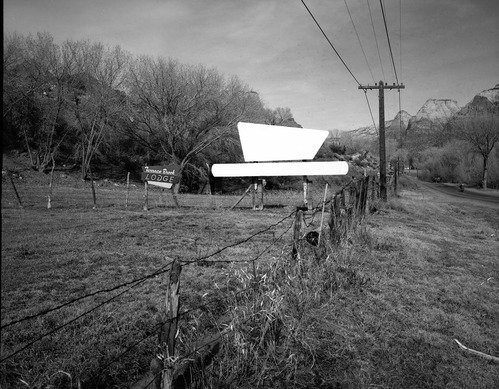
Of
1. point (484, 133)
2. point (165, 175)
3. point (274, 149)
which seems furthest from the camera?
point (484, 133)

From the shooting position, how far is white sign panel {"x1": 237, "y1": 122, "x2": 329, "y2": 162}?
979 cm

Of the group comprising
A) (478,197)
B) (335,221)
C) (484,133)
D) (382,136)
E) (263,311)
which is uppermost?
(484,133)

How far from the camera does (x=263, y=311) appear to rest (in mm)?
3279

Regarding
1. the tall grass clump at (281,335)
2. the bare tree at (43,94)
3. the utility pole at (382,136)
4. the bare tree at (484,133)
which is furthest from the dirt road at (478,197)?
the bare tree at (43,94)

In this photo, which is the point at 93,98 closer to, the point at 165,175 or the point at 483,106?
the point at 165,175

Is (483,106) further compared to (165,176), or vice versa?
(483,106)

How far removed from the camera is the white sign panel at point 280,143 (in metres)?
9.79

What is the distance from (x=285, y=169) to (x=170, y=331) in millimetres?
7498

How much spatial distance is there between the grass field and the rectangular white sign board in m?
1.66

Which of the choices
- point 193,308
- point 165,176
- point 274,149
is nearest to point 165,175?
point 165,176

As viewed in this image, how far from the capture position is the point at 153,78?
2683cm

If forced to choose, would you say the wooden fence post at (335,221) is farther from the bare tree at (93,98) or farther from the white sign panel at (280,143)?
the bare tree at (93,98)

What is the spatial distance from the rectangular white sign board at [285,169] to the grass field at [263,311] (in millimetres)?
1656

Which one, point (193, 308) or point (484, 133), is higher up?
point (484, 133)
